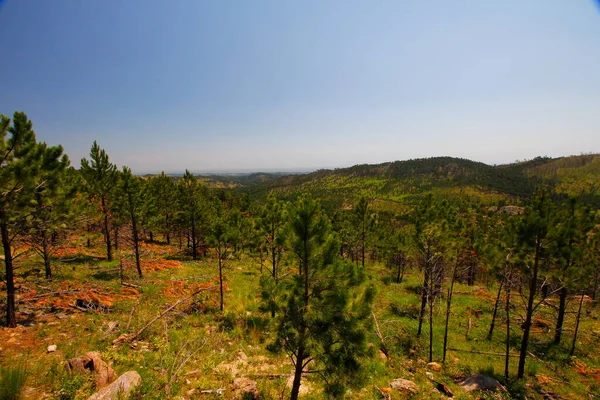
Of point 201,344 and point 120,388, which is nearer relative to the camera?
point 120,388

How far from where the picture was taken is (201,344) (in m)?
11.5

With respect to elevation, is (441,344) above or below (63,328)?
below

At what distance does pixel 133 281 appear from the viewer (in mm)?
19453

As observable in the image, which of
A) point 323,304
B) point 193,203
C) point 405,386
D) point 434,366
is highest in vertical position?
point 193,203

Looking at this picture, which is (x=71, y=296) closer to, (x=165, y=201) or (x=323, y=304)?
(x=323, y=304)

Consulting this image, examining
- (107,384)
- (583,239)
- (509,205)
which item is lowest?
(509,205)

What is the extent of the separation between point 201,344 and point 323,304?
7.47 m

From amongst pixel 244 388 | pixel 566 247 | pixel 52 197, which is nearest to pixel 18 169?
pixel 52 197

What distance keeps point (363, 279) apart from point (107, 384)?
315 inches

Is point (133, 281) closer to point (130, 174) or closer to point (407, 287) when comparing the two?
point (130, 174)

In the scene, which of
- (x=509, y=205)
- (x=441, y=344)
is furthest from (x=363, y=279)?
(x=509, y=205)

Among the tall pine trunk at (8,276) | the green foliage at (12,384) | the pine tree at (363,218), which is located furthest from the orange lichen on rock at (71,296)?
the pine tree at (363,218)

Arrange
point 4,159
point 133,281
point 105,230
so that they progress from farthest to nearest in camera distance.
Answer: point 105,230
point 133,281
point 4,159

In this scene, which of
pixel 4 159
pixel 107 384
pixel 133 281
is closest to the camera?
pixel 107 384
